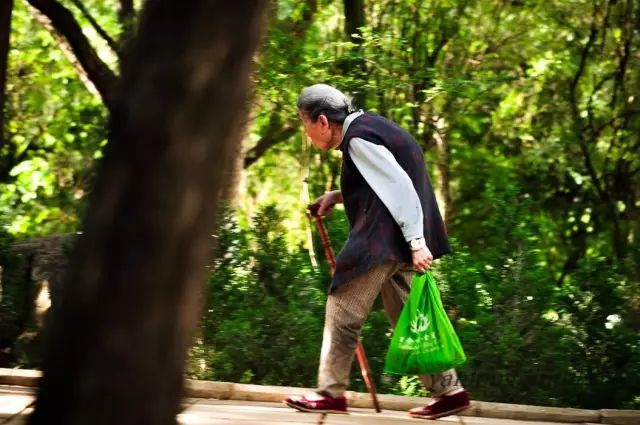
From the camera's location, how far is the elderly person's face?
7.30 metres

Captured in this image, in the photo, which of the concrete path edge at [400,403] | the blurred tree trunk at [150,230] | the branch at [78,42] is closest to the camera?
the blurred tree trunk at [150,230]

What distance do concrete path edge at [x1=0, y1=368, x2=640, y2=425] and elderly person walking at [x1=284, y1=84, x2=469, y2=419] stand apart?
64cm

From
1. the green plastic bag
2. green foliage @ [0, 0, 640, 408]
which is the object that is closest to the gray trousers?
the green plastic bag

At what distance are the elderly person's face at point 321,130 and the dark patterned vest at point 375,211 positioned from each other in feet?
0.46

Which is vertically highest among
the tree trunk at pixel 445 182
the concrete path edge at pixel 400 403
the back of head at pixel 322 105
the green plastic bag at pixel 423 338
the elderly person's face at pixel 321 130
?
the tree trunk at pixel 445 182

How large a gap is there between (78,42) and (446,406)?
7878 mm

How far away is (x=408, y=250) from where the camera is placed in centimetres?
713

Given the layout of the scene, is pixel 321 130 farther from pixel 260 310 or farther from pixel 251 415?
pixel 260 310

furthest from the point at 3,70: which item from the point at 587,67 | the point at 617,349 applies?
the point at 587,67

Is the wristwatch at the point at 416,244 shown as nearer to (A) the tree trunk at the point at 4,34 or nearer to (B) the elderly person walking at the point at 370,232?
(B) the elderly person walking at the point at 370,232

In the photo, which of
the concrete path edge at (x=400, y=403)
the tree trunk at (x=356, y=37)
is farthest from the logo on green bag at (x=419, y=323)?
the tree trunk at (x=356, y=37)

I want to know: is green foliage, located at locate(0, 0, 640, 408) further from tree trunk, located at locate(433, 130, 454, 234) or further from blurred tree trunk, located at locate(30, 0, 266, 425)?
blurred tree trunk, located at locate(30, 0, 266, 425)

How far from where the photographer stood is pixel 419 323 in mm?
7172

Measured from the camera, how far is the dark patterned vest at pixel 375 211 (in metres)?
7.10
